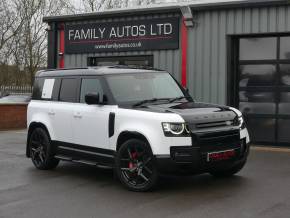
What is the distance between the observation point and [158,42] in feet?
46.9

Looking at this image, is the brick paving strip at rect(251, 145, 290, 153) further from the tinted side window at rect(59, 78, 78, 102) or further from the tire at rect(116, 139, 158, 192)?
the tire at rect(116, 139, 158, 192)

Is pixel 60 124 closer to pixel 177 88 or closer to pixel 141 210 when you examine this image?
pixel 177 88

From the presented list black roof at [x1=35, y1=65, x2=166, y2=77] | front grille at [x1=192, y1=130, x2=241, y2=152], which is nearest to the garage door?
black roof at [x1=35, y1=65, x2=166, y2=77]

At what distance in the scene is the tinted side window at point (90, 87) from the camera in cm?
859

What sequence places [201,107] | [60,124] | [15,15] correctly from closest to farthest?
[201,107] → [60,124] → [15,15]

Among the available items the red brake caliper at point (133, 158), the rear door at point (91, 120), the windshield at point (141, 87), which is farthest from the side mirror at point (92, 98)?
the red brake caliper at point (133, 158)

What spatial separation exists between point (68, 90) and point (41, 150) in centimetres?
129

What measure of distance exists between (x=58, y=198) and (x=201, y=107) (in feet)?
8.18

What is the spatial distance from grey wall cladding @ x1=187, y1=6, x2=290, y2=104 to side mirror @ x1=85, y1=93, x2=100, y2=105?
5.73 meters

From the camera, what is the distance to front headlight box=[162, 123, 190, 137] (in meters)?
7.32

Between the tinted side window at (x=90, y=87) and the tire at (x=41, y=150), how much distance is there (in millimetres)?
1179

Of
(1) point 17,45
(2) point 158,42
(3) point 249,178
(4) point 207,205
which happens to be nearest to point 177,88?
(3) point 249,178

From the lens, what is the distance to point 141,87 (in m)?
8.60

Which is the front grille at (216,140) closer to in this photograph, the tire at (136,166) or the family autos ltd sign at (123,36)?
the tire at (136,166)
